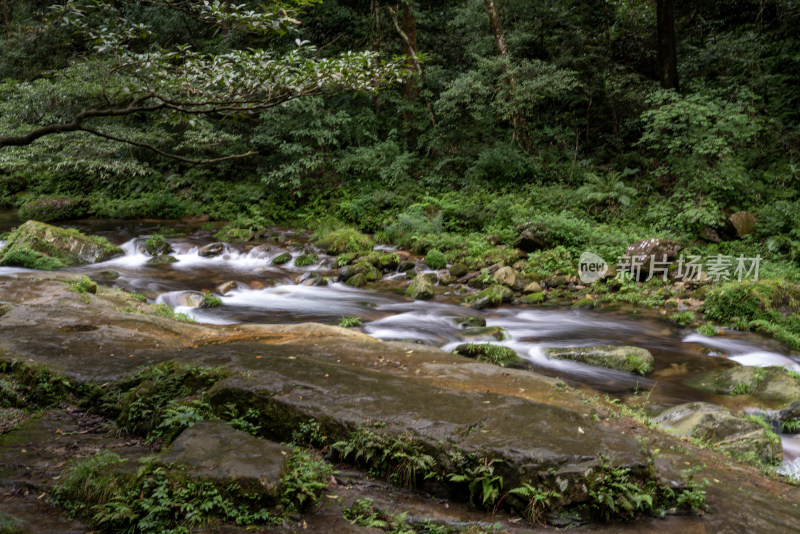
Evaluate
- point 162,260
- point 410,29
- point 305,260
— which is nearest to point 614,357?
point 305,260

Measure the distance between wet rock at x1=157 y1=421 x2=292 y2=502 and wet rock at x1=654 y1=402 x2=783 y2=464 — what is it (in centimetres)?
430

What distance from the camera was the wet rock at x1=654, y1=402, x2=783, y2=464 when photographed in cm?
512

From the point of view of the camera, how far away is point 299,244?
15820 millimetres

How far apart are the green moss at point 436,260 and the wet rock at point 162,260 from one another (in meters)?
7.25

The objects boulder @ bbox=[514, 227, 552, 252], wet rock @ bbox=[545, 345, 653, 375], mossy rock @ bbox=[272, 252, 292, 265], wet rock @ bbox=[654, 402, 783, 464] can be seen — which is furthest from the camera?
mossy rock @ bbox=[272, 252, 292, 265]

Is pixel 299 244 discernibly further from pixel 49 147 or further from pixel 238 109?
pixel 238 109

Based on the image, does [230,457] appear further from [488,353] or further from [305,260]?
[305,260]

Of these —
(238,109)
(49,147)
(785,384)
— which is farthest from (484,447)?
(49,147)

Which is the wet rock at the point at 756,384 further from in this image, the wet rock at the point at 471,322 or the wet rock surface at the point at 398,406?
the wet rock at the point at 471,322

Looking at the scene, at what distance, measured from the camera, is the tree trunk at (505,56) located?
1511 cm

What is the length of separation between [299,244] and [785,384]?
41.8 feet

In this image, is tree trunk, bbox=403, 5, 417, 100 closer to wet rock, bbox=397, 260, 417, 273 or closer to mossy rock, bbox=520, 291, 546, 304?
wet rock, bbox=397, 260, 417, 273

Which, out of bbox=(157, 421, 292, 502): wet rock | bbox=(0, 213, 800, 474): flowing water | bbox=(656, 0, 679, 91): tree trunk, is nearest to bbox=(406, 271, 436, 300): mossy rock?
bbox=(0, 213, 800, 474): flowing water

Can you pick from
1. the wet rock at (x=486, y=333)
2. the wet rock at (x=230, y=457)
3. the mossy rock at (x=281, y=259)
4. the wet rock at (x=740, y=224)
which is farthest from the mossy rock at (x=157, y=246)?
the wet rock at (x=740, y=224)
